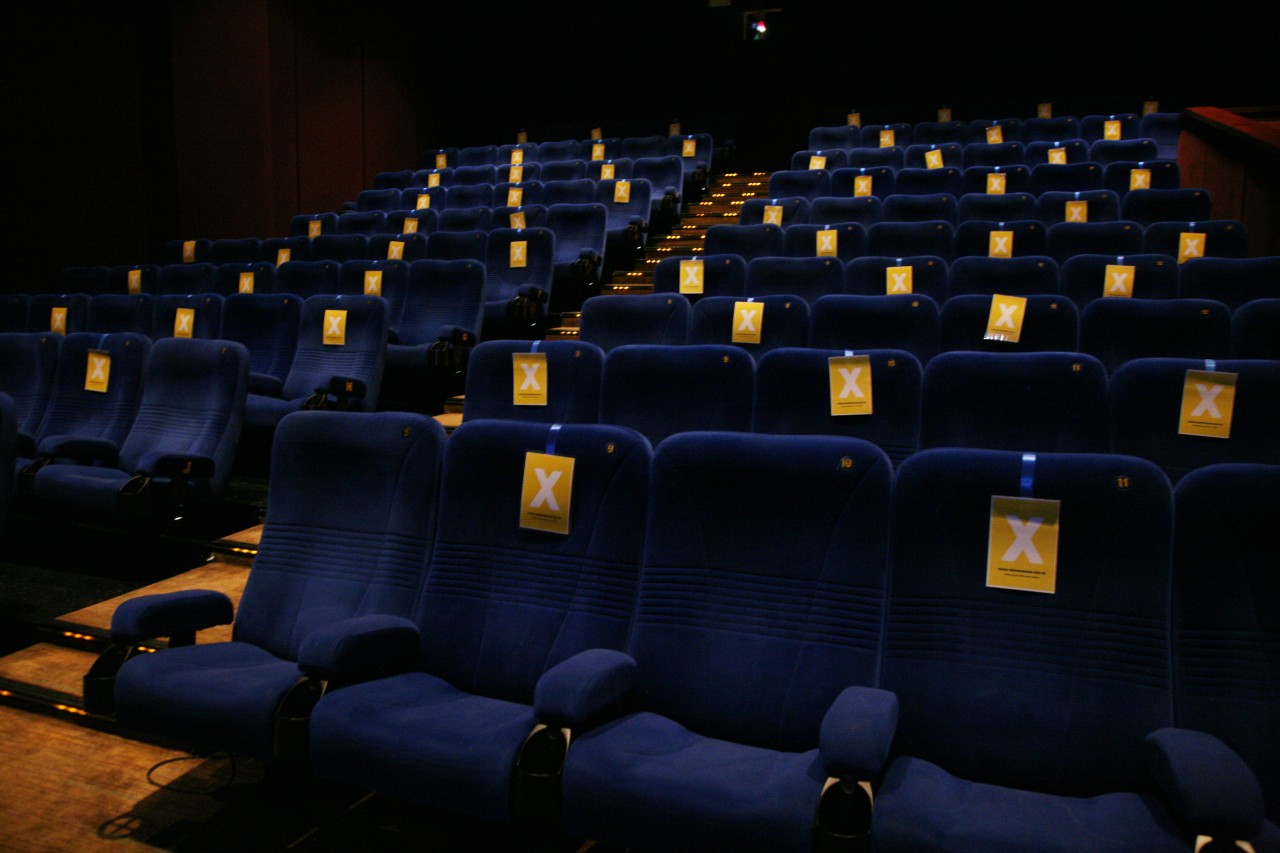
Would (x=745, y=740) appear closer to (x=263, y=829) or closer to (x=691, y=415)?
(x=263, y=829)

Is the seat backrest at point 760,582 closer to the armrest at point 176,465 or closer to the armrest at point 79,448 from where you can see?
the armrest at point 176,465

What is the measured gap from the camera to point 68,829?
4.62 feet

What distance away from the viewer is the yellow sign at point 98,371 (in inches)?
106

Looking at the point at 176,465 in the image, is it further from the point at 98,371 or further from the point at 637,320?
the point at 637,320

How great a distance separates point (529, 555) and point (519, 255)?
2.55 meters

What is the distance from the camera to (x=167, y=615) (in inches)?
57.2

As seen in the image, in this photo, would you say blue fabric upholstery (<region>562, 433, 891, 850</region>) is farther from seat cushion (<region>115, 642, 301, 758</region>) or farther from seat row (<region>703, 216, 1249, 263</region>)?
seat row (<region>703, 216, 1249, 263</region>)

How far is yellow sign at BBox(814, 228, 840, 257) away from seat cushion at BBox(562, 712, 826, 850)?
2523 mm

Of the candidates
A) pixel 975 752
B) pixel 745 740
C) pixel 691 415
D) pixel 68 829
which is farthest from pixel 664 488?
pixel 68 829

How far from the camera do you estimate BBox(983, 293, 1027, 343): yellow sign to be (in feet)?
7.66

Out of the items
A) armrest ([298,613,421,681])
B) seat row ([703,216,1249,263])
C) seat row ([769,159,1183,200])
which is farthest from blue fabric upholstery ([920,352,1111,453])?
seat row ([769,159,1183,200])

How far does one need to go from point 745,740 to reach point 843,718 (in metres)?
0.27

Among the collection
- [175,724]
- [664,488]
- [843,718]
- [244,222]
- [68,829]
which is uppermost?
[244,222]

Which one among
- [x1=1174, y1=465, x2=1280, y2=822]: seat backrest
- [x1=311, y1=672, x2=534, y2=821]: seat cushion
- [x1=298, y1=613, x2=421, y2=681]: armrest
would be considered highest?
[x1=1174, y1=465, x2=1280, y2=822]: seat backrest
